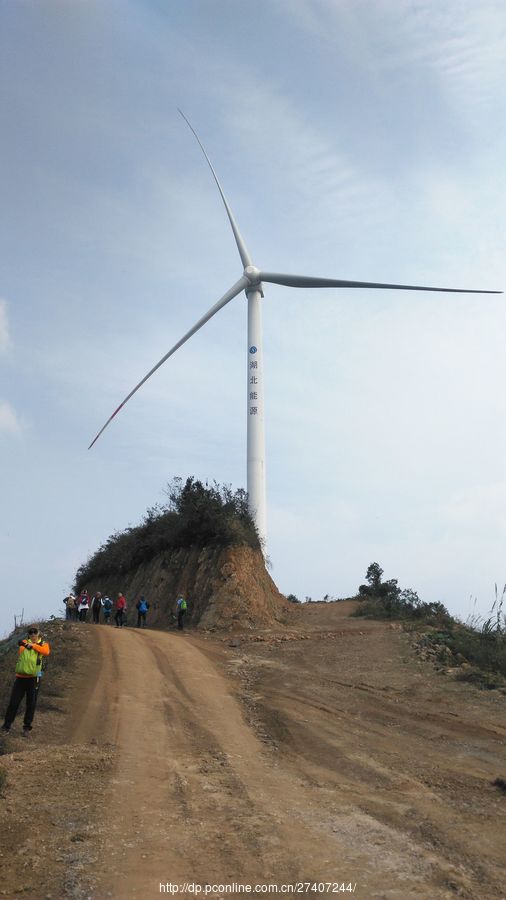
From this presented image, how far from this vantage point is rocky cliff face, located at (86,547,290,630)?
2853cm

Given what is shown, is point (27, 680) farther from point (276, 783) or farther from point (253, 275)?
point (253, 275)

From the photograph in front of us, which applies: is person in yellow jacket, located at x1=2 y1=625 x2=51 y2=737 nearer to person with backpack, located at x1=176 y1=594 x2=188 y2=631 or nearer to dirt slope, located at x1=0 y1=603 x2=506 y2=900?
dirt slope, located at x1=0 y1=603 x2=506 y2=900

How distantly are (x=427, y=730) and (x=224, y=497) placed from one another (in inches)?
898

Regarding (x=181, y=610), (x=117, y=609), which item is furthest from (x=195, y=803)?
(x=117, y=609)

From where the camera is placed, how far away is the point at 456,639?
21.0 m

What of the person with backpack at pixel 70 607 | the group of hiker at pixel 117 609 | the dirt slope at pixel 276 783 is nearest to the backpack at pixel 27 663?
the dirt slope at pixel 276 783

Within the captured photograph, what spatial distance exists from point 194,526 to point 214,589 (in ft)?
16.0

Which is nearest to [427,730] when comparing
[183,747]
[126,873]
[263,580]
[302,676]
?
[183,747]

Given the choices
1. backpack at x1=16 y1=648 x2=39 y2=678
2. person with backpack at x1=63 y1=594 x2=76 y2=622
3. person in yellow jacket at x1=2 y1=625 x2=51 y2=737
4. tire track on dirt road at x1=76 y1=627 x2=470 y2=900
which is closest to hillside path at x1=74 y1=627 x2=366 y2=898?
tire track on dirt road at x1=76 y1=627 x2=470 y2=900

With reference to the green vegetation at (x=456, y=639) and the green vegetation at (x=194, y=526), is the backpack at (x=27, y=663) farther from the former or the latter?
the green vegetation at (x=194, y=526)

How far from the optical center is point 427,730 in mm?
11938

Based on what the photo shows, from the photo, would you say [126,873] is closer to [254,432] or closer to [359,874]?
[359,874]

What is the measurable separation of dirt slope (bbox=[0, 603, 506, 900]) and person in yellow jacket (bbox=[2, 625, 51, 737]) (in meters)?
0.57

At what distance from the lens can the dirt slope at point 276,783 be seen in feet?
19.4
